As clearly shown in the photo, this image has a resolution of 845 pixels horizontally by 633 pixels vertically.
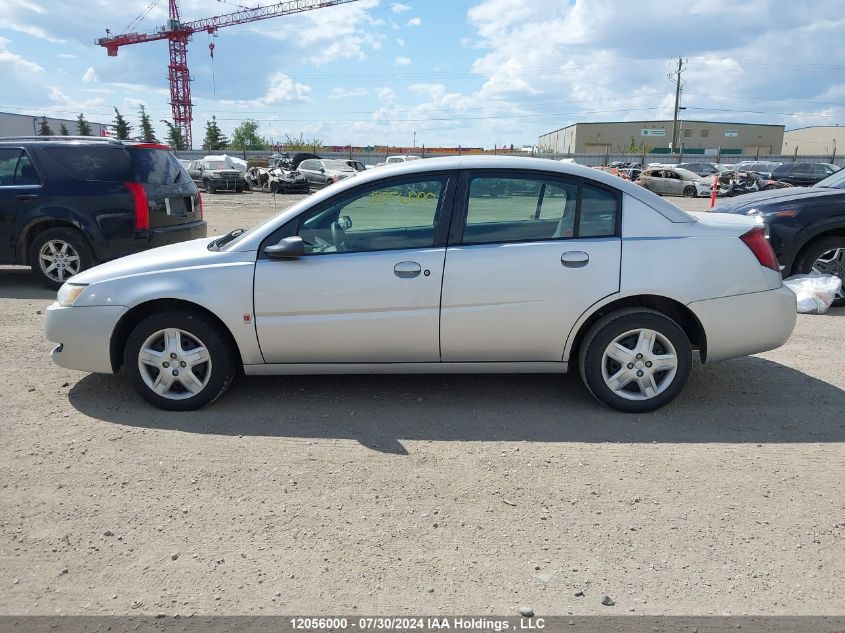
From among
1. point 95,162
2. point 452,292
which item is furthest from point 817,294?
point 95,162

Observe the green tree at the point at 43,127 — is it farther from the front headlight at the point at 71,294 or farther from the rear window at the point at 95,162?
the front headlight at the point at 71,294

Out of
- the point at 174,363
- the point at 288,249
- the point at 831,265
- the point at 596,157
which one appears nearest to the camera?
the point at 288,249

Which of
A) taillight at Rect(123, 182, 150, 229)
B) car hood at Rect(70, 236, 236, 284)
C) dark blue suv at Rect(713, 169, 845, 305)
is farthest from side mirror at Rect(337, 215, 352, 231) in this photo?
dark blue suv at Rect(713, 169, 845, 305)

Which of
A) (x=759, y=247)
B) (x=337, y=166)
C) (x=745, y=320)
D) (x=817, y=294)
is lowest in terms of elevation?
(x=817, y=294)

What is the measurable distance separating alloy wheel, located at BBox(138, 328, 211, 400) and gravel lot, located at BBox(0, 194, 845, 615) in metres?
0.22

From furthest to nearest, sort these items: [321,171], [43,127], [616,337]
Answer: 1. [43,127]
2. [321,171]
3. [616,337]

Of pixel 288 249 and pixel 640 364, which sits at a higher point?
pixel 288 249

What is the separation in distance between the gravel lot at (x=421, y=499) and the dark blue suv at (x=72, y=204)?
3677 mm

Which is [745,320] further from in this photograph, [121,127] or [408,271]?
[121,127]

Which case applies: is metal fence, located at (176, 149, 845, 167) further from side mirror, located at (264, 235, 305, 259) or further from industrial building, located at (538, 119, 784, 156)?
side mirror, located at (264, 235, 305, 259)

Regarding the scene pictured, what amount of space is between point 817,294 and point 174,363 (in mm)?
6653

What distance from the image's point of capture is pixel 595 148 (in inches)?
4013

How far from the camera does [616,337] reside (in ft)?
14.1

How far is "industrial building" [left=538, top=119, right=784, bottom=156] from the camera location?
98.6m
